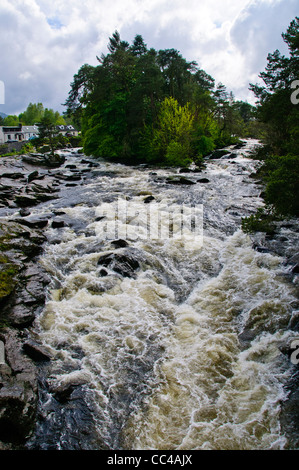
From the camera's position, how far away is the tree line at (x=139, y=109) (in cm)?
3105

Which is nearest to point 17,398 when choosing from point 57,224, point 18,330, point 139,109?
point 18,330

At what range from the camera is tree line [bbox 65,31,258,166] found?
3105 cm

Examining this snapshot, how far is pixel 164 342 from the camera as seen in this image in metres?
6.42

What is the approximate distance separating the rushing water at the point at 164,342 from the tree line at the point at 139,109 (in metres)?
22.6

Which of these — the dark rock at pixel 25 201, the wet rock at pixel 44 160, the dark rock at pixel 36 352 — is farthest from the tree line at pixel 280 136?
the wet rock at pixel 44 160

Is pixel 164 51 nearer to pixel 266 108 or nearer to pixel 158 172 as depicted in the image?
pixel 158 172

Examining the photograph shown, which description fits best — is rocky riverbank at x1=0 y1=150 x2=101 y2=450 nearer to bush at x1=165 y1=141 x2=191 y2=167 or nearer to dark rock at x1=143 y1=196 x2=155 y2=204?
dark rock at x1=143 y1=196 x2=155 y2=204

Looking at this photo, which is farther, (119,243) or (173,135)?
(173,135)

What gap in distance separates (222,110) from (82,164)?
3016 centimetres

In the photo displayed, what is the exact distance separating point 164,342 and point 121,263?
11.9ft

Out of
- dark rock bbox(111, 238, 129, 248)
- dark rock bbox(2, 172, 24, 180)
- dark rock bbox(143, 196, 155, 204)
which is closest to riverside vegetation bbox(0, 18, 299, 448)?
dark rock bbox(2, 172, 24, 180)

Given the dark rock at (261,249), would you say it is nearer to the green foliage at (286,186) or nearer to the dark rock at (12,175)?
the green foliage at (286,186)

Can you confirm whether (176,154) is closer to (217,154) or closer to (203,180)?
(203,180)
